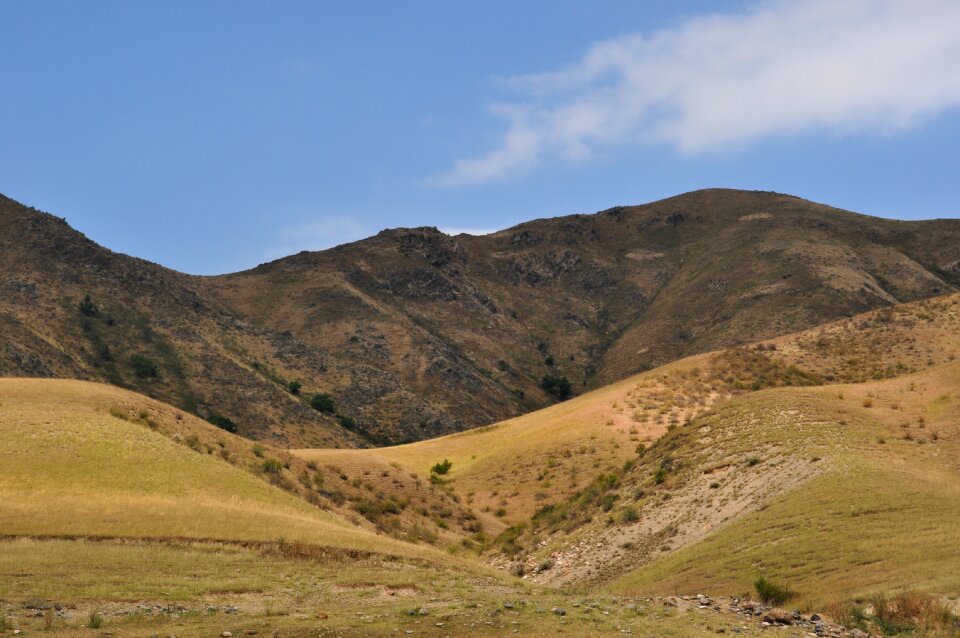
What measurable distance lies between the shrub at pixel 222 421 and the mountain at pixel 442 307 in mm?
719

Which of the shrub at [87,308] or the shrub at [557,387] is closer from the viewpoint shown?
the shrub at [87,308]

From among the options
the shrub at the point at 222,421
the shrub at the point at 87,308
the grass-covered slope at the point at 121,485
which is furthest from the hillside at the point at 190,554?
the shrub at the point at 87,308

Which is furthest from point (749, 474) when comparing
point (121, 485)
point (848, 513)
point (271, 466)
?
point (121, 485)

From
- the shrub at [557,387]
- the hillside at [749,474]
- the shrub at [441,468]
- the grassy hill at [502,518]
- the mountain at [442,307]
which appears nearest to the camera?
the grassy hill at [502,518]

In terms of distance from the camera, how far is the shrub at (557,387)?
104375mm

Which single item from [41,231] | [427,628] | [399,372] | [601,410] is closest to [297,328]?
[399,372]

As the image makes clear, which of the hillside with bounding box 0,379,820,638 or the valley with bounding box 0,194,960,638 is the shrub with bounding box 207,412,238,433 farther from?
the hillside with bounding box 0,379,820,638

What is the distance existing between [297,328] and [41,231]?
102 feet

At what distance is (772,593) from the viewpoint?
1680cm

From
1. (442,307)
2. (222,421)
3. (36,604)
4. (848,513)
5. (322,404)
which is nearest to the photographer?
(36,604)

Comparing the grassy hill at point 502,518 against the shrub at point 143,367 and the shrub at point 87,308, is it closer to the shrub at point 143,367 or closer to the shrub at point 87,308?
the shrub at point 143,367

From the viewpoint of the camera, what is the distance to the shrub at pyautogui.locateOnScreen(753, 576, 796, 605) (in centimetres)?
1669

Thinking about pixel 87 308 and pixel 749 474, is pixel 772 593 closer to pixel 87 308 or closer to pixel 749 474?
pixel 749 474

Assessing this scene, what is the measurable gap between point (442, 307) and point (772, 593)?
105 m
